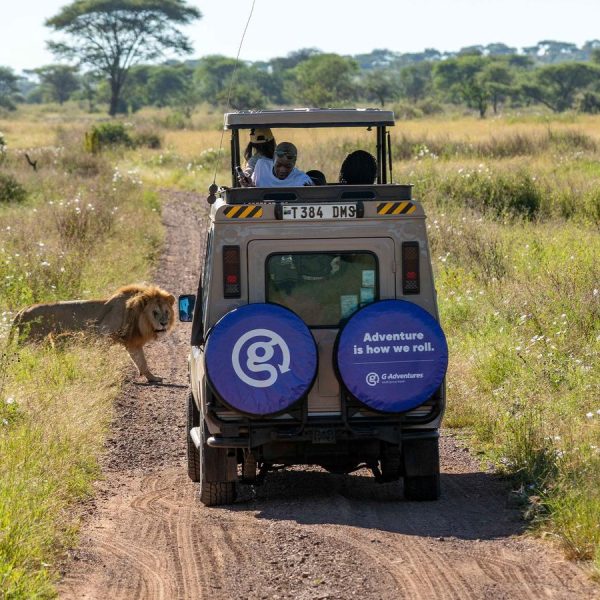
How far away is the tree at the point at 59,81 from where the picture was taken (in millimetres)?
105875

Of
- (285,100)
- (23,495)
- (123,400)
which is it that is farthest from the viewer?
(285,100)

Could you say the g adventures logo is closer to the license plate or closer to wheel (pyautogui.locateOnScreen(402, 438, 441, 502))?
wheel (pyautogui.locateOnScreen(402, 438, 441, 502))

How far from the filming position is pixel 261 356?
6594mm

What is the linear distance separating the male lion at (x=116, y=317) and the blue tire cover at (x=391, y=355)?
15.8ft

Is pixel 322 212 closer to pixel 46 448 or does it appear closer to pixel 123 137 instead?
pixel 46 448

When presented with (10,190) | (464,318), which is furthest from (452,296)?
(10,190)

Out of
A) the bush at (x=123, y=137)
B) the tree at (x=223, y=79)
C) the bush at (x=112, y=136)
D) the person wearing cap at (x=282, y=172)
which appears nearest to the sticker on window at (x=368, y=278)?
the person wearing cap at (x=282, y=172)

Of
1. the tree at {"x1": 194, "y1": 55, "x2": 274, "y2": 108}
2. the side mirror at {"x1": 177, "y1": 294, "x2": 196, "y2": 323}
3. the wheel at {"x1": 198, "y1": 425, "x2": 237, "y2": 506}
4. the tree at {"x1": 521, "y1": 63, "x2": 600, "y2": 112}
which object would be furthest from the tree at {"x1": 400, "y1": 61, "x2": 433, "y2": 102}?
the wheel at {"x1": 198, "y1": 425, "x2": 237, "y2": 506}

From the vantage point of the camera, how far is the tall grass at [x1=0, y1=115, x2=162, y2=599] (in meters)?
5.98

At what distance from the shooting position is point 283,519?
22.1 feet

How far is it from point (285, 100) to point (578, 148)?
69538mm

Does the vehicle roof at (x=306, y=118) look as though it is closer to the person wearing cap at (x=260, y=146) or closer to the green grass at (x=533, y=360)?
the person wearing cap at (x=260, y=146)

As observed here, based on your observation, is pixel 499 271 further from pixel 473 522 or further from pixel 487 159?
pixel 487 159

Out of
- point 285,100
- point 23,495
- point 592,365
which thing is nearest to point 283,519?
point 23,495
